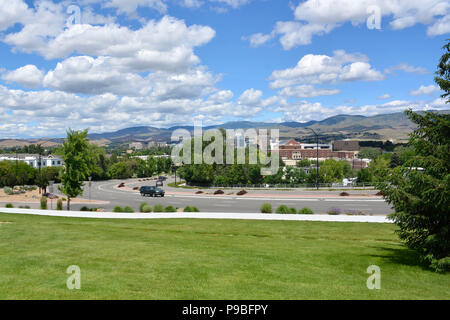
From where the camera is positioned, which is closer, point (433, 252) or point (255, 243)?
point (433, 252)

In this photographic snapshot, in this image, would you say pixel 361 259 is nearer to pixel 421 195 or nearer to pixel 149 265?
pixel 421 195

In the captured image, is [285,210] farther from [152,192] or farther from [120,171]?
[120,171]

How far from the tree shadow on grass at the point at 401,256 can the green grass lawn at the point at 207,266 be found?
32mm

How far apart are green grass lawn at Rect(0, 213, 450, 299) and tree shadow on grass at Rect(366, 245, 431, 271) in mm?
32

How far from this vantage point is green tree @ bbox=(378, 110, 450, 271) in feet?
28.1

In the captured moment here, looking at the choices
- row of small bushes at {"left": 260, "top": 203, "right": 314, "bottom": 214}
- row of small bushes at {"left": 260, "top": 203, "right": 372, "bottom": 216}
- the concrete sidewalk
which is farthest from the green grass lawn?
row of small bushes at {"left": 260, "top": 203, "right": 314, "bottom": 214}

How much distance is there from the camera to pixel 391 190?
30.5 feet

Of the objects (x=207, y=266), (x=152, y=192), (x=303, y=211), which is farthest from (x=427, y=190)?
(x=152, y=192)

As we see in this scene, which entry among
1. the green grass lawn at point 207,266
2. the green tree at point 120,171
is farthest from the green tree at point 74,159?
the green tree at point 120,171

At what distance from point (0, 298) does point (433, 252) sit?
1042cm

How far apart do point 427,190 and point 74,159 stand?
27495 mm

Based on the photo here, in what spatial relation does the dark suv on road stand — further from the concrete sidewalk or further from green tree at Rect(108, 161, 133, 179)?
green tree at Rect(108, 161, 133, 179)
